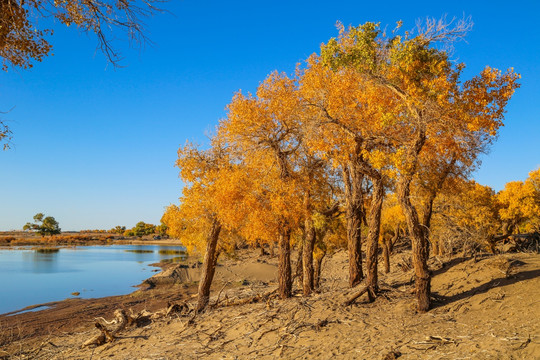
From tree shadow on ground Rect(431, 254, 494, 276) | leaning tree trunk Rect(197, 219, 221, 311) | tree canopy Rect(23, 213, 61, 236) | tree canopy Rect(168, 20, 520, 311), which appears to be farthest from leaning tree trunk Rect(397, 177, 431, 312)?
tree canopy Rect(23, 213, 61, 236)

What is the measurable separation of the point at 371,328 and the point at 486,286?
4974mm

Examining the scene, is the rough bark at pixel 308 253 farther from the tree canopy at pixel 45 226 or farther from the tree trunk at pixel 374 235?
the tree canopy at pixel 45 226

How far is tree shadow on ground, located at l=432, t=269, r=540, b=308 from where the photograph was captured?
12173mm

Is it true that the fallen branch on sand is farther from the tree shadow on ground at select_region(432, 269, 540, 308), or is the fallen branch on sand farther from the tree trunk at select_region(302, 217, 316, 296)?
the tree shadow on ground at select_region(432, 269, 540, 308)

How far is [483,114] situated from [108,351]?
51.4 feet

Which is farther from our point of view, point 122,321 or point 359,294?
point 122,321

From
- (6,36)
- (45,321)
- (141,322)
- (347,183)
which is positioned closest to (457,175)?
(347,183)

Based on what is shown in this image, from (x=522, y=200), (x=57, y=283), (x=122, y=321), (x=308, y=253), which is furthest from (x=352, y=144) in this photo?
(x=57, y=283)

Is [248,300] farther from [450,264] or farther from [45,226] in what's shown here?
[45,226]

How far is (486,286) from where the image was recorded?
41.4 ft

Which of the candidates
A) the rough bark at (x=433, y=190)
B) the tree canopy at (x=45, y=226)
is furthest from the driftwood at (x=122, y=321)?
the tree canopy at (x=45, y=226)

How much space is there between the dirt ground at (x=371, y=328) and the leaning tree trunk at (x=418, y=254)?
19.8 inches

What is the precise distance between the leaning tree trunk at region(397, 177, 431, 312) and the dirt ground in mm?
503

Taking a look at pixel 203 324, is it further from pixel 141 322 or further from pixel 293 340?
pixel 293 340
